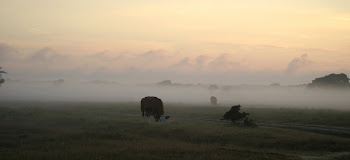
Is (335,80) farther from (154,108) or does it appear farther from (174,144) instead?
(174,144)

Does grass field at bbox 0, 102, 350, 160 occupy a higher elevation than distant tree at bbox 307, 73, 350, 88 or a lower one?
lower

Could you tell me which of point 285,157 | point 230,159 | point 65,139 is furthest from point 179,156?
point 65,139

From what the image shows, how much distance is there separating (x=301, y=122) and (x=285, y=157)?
80.9ft

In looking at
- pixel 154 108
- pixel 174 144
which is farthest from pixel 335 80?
pixel 174 144

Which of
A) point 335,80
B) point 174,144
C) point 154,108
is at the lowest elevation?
point 174,144

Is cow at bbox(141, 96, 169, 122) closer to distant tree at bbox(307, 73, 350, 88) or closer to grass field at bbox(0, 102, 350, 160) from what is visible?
grass field at bbox(0, 102, 350, 160)

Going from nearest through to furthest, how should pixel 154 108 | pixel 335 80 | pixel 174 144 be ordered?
1. pixel 174 144
2. pixel 154 108
3. pixel 335 80

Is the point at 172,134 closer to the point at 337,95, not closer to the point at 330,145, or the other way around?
the point at 330,145

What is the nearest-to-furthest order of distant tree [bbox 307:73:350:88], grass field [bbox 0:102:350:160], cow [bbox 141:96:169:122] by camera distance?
grass field [bbox 0:102:350:160] < cow [bbox 141:96:169:122] < distant tree [bbox 307:73:350:88]

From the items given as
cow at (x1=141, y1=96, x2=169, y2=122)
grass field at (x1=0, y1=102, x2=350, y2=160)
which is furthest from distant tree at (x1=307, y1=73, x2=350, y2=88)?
cow at (x1=141, y1=96, x2=169, y2=122)

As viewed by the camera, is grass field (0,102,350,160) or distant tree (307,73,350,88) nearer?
grass field (0,102,350,160)

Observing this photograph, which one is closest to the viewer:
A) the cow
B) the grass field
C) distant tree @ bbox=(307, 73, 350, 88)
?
the grass field

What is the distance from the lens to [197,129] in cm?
3412

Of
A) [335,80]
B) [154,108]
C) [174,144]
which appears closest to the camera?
[174,144]
